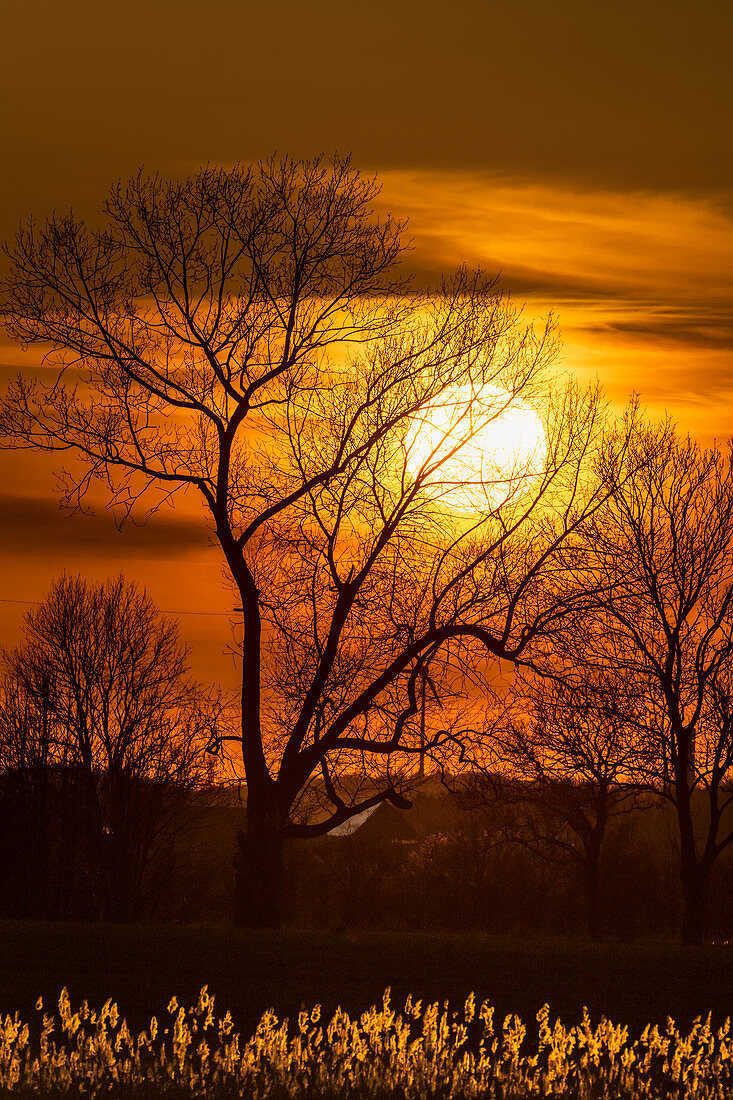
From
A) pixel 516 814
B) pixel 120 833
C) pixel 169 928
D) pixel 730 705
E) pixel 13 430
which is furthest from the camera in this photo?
pixel 516 814

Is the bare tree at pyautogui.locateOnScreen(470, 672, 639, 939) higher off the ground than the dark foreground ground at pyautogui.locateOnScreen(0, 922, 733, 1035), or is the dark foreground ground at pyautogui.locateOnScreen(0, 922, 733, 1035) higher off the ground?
the bare tree at pyautogui.locateOnScreen(470, 672, 639, 939)

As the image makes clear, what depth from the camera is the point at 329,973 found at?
44.9ft

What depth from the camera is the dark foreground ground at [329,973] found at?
480 inches

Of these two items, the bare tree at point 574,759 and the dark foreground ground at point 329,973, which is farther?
the bare tree at point 574,759

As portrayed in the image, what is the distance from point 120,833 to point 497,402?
977 inches

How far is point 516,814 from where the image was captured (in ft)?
142

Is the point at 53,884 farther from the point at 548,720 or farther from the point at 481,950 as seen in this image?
the point at 481,950

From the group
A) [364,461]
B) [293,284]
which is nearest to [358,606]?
[364,461]

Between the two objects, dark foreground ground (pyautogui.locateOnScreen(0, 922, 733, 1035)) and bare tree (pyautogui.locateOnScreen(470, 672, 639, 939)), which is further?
bare tree (pyautogui.locateOnScreen(470, 672, 639, 939))

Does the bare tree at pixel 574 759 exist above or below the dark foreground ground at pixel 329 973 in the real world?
above

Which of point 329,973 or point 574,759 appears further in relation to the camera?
point 574,759

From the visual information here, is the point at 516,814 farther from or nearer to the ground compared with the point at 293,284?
nearer to the ground

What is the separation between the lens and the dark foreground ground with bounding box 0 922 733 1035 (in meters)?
12.2

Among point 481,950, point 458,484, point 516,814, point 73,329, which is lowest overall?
point 481,950
